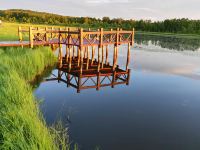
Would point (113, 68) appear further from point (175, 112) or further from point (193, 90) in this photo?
point (175, 112)

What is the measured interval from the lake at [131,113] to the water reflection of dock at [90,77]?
654 millimetres

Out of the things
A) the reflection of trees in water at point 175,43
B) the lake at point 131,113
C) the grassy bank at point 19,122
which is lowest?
the lake at point 131,113

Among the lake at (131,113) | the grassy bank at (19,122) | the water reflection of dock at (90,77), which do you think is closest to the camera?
the grassy bank at (19,122)

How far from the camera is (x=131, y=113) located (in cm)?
1196

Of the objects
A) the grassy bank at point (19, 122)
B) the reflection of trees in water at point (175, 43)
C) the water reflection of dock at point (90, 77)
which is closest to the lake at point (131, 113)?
the water reflection of dock at point (90, 77)

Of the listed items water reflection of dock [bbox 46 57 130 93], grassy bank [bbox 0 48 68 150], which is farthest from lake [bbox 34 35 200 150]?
grassy bank [bbox 0 48 68 150]

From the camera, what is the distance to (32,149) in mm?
5418

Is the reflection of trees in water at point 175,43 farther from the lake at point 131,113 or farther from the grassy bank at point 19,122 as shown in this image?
the grassy bank at point 19,122

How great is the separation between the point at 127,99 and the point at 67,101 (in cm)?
327

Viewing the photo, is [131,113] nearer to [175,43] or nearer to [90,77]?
[90,77]

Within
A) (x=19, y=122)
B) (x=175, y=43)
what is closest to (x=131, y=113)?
(x=19, y=122)

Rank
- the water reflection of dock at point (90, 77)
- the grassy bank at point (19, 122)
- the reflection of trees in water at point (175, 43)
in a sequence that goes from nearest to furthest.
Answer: the grassy bank at point (19, 122), the water reflection of dock at point (90, 77), the reflection of trees in water at point (175, 43)

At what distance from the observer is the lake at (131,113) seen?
910 cm

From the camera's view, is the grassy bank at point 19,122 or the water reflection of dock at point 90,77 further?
the water reflection of dock at point 90,77
